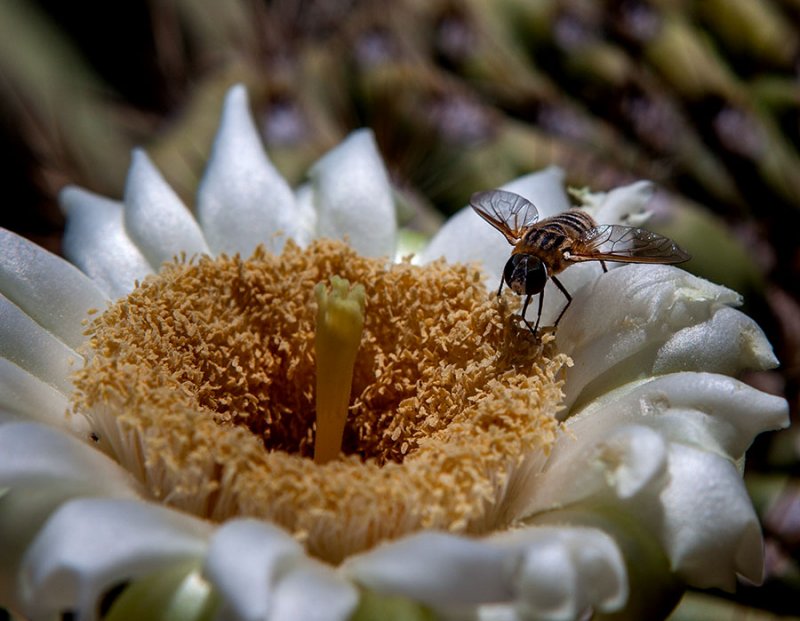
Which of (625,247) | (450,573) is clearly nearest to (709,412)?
(625,247)

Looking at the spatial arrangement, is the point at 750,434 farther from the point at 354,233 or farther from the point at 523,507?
the point at 354,233

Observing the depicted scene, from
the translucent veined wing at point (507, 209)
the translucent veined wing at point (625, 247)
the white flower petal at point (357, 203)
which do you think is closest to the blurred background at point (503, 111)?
the white flower petal at point (357, 203)

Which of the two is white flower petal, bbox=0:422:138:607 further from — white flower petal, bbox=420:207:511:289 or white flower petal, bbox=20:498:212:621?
white flower petal, bbox=420:207:511:289

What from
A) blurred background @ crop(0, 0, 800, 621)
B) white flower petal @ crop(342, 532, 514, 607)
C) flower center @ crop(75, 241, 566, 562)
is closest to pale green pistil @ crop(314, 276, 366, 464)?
flower center @ crop(75, 241, 566, 562)

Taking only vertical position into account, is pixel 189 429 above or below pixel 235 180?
below

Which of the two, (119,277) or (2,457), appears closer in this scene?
(2,457)

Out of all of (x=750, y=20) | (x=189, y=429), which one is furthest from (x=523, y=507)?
(x=750, y=20)

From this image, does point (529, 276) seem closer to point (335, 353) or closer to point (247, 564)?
point (335, 353)

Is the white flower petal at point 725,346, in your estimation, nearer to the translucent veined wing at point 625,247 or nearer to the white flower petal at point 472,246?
the translucent veined wing at point 625,247
